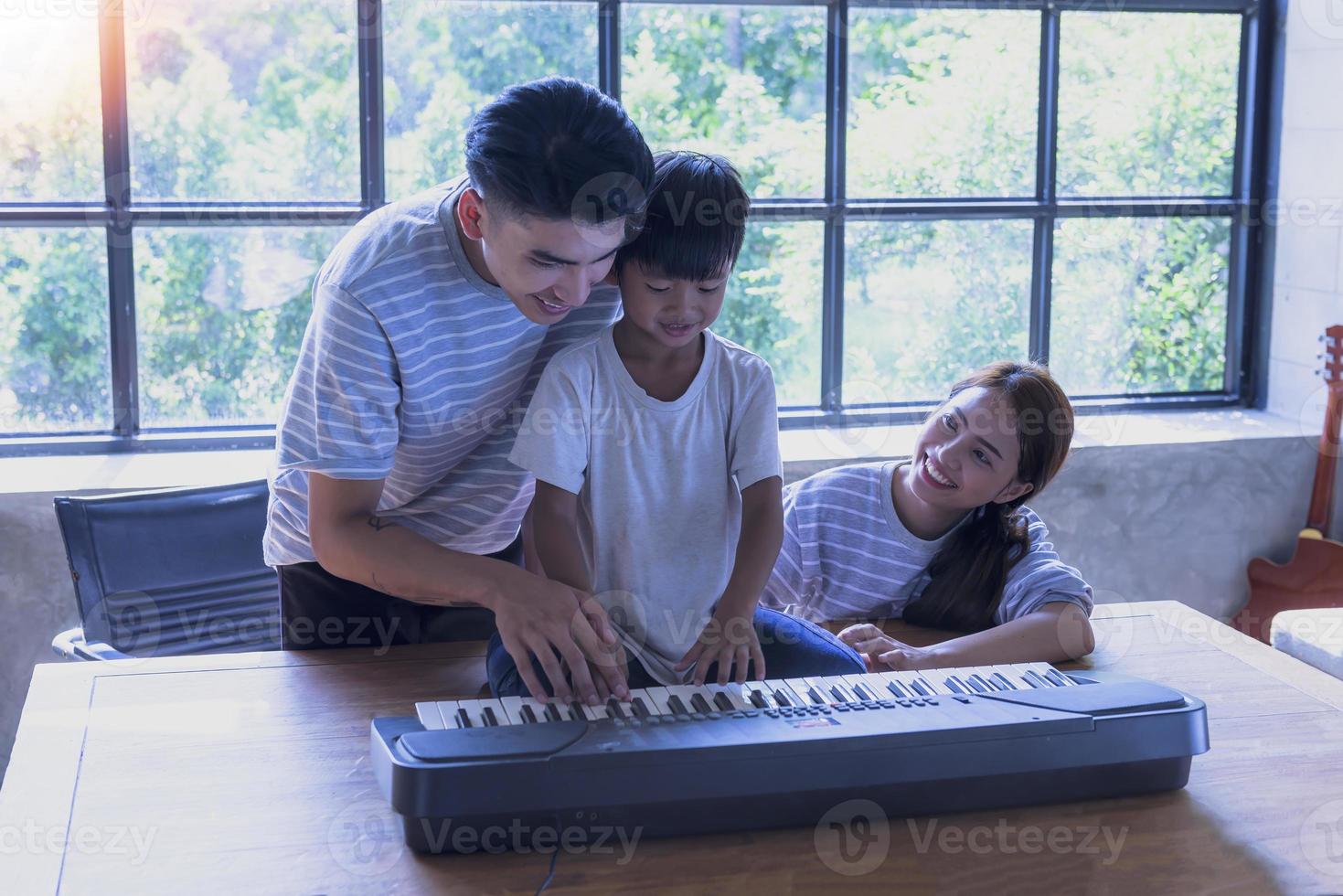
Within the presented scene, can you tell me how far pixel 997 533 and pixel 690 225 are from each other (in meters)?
0.80

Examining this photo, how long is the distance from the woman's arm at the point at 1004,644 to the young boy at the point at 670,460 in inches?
3.5

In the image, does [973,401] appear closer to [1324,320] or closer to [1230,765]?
[1230,765]

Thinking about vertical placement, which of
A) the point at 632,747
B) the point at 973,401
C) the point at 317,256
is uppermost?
the point at 317,256

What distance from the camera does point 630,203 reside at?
1604mm

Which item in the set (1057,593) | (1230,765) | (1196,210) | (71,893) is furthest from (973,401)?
(1196,210)

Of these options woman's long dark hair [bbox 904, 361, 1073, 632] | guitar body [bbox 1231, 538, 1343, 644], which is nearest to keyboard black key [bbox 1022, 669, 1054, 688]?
woman's long dark hair [bbox 904, 361, 1073, 632]

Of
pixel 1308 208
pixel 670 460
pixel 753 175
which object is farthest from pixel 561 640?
pixel 1308 208

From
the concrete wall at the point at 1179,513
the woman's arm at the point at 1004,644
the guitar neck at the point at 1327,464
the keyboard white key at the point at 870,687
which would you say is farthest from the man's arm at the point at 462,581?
the guitar neck at the point at 1327,464

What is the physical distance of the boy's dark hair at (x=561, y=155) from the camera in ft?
5.08

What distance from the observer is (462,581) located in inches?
63.8

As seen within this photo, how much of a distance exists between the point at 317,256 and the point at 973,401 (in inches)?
70.4

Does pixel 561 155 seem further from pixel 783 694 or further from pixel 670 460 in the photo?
pixel 783 694

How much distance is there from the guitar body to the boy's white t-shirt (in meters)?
2.24

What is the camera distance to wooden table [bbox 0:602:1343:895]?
129 centimetres
